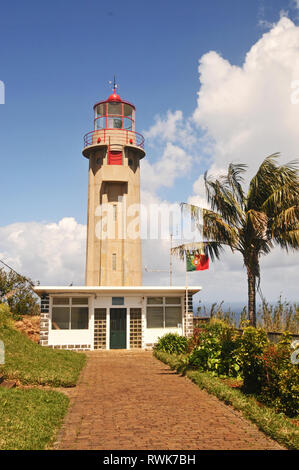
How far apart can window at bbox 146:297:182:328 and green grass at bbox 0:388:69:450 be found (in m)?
13.0

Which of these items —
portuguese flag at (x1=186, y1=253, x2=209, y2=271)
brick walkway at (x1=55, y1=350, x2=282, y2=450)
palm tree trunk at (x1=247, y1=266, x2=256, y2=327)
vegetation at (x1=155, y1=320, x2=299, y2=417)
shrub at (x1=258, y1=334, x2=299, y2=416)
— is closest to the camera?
brick walkway at (x1=55, y1=350, x2=282, y2=450)

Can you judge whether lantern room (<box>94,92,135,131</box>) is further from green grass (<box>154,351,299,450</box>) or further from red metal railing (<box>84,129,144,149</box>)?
green grass (<box>154,351,299,450</box>)

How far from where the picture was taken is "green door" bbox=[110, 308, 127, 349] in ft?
75.8

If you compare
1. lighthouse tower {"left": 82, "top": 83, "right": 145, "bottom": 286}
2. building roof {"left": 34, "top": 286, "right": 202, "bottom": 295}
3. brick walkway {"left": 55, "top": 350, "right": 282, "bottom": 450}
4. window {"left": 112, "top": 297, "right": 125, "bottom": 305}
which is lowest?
brick walkway {"left": 55, "top": 350, "right": 282, "bottom": 450}

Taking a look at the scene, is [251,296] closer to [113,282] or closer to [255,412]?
[113,282]

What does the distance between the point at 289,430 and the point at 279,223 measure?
481 inches

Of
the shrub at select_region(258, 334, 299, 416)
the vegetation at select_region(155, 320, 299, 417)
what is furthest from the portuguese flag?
the shrub at select_region(258, 334, 299, 416)

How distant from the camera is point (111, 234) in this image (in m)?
27.9

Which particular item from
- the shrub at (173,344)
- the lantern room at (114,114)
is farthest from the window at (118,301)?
the lantern room at (114,114)

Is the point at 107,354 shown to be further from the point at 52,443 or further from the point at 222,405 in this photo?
the point at 52,443

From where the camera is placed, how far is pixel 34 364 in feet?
46.2

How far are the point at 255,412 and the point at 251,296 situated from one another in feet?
37.4

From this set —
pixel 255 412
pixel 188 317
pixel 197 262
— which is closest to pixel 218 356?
pixel 255 412
